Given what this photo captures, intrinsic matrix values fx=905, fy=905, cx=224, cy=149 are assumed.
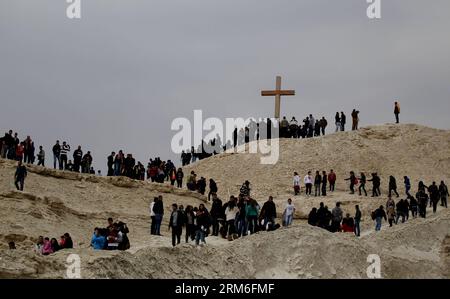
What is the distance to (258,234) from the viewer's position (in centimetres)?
2283

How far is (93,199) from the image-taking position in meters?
36.8

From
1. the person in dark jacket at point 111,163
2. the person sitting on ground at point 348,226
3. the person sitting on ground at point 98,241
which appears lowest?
the person sitting on ground at point 98,241

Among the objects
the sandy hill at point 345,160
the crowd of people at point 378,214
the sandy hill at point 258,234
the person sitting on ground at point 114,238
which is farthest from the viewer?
the sandy hill at point 345,160

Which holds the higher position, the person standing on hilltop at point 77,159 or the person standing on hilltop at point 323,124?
the person standing on hilltop at point 323,124

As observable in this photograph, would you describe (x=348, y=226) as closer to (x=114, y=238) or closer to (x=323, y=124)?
(x=114, y=238)

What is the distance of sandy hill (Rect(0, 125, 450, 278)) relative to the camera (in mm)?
20122

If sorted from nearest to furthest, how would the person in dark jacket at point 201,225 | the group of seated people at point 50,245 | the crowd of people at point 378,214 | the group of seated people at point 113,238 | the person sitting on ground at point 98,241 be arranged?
the person sitting on ground at point 98,241 → the group of seated people at point 50,245 → the group of seated people at point 113,238 → the person in dark jacket at point 201,225 → the crowd of people at point 378,214

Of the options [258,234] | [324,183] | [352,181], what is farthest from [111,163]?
[258,234]

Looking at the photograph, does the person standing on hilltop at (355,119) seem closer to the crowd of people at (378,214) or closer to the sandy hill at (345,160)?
the sandy hill at (345,160)

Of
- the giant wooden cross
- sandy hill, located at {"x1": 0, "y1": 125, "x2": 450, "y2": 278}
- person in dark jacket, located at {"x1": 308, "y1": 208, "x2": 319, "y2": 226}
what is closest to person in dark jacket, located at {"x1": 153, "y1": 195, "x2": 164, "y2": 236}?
sandy hill, located at {"x1": 0, "y1": 125, "x2": 450, "y2": 278}

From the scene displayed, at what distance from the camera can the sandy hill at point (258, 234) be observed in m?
20.1

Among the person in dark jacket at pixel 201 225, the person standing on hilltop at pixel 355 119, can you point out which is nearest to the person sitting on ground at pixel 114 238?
the person in dark jacket at pixel 201 225

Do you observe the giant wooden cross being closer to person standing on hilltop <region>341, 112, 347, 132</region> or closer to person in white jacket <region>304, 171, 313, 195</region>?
person standing on hilltop <region>341, 112, 347, 132</region>
